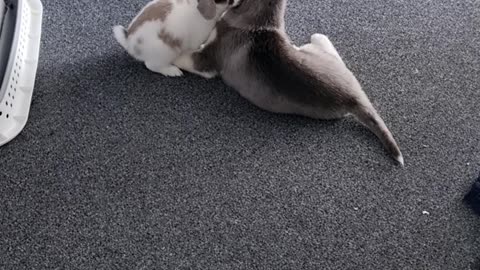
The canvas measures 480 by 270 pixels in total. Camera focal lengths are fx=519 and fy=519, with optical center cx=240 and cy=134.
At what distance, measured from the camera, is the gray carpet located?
1328mm

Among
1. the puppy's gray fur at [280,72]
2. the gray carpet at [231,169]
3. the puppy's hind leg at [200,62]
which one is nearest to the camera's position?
the gray carpet at [231,169]

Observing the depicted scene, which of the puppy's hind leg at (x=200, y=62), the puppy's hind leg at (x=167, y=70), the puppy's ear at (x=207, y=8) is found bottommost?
the puppy's hind leg at (x=167, y=70)

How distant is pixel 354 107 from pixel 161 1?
0.65 meters

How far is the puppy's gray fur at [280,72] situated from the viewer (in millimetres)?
1447

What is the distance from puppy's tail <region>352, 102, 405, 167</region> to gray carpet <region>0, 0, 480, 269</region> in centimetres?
3

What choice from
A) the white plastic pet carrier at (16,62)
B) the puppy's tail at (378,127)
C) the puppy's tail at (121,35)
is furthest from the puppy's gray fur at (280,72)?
the white plastic pet carrier at (16,62)

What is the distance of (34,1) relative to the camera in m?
1.82

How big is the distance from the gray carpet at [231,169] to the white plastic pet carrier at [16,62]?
0.11ft

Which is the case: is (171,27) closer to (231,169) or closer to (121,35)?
(121,35)

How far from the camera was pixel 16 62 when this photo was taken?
158cm

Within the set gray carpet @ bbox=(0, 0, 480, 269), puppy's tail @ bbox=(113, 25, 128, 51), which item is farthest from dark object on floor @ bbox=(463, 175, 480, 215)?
puppy's tail @ bbox=(113, 25, 128, 51)

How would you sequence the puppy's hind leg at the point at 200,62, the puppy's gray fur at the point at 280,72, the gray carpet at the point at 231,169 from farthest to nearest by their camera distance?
the puppy's hind leg at the point at 200,62
the puppy's gray fur at the point at 280,72
the gray carpet at the point at 231,169

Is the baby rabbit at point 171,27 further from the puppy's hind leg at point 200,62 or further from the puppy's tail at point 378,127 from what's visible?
the puppy's tail at point 378,127

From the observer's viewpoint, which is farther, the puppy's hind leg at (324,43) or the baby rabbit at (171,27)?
the puppy's hind leg at (324,43)
